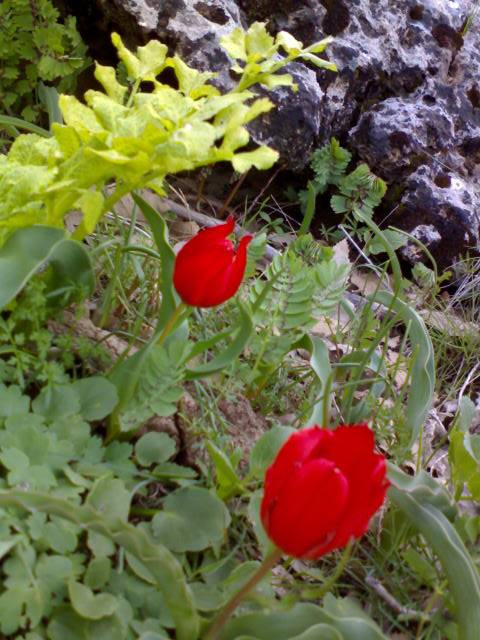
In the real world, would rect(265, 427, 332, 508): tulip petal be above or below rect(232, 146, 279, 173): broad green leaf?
below

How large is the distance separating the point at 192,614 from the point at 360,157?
6.59 ft

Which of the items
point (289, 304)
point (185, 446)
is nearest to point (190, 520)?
point (185, 446)

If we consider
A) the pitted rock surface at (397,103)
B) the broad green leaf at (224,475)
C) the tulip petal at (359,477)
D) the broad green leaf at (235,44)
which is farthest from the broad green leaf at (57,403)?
the pitted rock surface at (397,103)

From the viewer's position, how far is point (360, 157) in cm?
268

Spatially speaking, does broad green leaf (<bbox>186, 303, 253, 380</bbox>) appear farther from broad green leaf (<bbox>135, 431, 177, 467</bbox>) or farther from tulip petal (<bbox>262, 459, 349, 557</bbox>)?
tulip petal (<bbox>262, 459, 349, 557</bbox>)

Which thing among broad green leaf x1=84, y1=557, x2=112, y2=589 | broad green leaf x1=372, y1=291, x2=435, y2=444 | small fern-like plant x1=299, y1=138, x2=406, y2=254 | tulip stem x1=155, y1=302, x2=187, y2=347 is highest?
tulip stem x1=155, y1=302, x2=187, y2=347

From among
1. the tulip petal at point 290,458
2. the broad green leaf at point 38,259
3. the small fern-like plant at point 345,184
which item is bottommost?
the small fern-like plant at point 345,184

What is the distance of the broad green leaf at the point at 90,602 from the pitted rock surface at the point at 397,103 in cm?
171

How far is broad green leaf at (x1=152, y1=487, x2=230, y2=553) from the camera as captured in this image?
114 cm

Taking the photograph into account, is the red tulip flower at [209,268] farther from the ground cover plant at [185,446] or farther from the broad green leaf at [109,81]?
the broad green leaf at [109,81]

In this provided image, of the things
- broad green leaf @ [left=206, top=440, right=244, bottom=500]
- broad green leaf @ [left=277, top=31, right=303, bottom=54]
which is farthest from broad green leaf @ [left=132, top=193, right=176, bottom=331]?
broad green leaf @ [left=277, top=31, right=303, bottom=54]

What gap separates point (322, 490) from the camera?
0.81 m

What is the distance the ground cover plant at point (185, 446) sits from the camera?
36.3 inches

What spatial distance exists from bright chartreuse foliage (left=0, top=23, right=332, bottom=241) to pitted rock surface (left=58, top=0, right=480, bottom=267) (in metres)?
1.15
